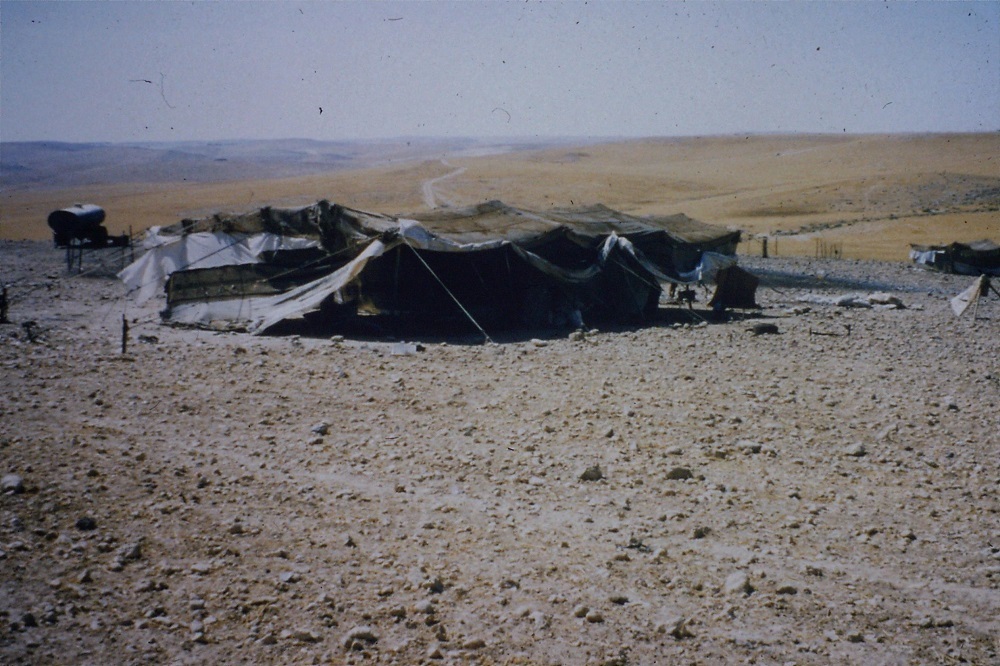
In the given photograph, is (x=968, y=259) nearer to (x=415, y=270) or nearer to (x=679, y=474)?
(x=415, y=270)

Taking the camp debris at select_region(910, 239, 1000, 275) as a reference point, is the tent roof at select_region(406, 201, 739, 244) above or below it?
above

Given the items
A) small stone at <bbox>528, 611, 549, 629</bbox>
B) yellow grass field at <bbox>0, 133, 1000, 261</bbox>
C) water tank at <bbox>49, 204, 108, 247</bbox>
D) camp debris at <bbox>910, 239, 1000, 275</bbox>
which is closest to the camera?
small stone at <bbox>528, 611, 549, 629</bbox>

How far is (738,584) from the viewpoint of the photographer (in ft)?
18.8

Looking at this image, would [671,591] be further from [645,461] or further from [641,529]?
[645,461]

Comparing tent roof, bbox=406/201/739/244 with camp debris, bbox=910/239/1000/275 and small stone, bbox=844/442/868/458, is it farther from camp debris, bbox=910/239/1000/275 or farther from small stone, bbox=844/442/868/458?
camp debris, bbox=910/239/1000/275

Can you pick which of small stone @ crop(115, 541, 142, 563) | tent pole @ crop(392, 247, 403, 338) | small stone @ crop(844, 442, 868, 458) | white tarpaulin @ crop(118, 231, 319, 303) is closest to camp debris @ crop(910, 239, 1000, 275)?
tent pole @ crop(392, 247, 403, 338)

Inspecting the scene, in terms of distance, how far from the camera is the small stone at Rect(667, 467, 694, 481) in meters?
7.88

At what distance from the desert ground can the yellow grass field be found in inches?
1012

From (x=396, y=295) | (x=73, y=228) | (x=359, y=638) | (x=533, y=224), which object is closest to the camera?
(x=359, y=638)

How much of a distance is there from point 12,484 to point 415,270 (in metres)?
9.56

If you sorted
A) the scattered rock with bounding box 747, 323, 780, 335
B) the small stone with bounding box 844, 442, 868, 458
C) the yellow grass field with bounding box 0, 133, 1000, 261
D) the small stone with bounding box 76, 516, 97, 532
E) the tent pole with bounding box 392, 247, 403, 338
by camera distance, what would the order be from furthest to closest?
the yellow grass field with bounding box 0, 133, 1000, 261
the scattered rock with bounding box 747, 323, 780, 335
the tent pole with bounding box 392, 247, 403, 338
the small stone with bounding box 844, 442, 868, 458
the small stone with bounding box 76, 516, 97, 532

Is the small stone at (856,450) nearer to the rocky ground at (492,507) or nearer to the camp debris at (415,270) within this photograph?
the rocky ground at (492,507)

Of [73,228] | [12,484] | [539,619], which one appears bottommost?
[539,619]

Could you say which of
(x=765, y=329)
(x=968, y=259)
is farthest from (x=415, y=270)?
(x=968, y=259)
